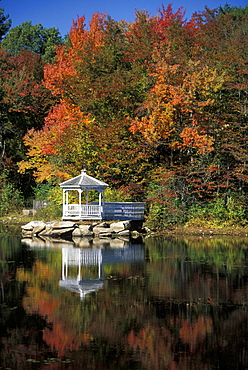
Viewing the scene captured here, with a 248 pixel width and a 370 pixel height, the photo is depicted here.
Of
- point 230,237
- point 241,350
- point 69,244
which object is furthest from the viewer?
point 230,237

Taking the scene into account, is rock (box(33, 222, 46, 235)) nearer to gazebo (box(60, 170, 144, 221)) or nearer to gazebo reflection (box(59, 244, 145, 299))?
gazebo (box(60, 170, 144, 221))

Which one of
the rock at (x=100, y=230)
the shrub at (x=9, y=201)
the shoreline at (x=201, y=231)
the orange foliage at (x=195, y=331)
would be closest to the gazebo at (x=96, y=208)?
the rock at (x=100, y=230)

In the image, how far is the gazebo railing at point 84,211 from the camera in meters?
29.0

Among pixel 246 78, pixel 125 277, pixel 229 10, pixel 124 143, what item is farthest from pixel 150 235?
pixel 229 10

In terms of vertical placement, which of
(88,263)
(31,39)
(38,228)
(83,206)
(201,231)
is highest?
(31,39)

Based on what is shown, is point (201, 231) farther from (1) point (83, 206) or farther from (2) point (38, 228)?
(2) point (38, 228)

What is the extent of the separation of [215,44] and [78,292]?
24490 millimetres

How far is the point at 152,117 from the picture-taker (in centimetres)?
3028

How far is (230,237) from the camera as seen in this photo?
86.5 feet

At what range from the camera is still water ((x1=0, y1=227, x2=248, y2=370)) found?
8.55 m

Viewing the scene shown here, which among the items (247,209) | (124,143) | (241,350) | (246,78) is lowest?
(241,350)

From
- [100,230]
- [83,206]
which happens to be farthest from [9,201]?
[100,230]

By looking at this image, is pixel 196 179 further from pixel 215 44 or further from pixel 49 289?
pixel 49 289

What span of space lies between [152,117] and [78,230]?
24.4 ft
